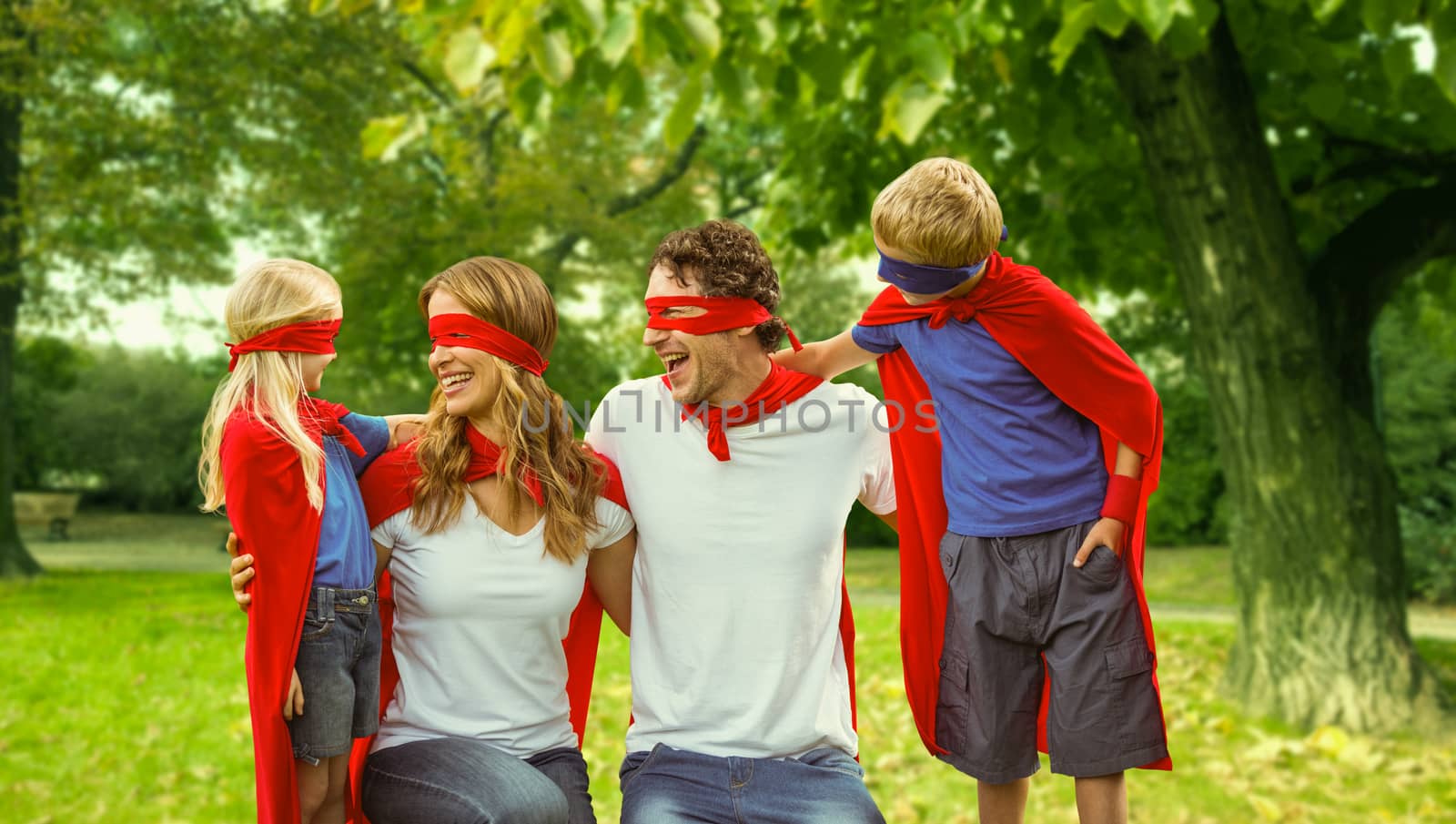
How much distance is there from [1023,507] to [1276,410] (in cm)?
448

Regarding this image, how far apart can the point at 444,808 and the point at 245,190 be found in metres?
14.7

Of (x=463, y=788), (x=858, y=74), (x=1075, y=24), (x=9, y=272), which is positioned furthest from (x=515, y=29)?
(x=9, y=272)

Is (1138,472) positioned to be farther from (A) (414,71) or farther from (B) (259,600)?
(A) (414,71)

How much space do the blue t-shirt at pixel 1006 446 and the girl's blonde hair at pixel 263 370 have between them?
51.0 inches

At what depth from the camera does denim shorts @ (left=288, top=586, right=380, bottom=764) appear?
2.38 m

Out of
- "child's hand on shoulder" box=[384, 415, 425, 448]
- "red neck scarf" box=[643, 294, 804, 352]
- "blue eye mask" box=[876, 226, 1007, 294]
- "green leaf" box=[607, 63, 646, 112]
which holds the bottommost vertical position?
"child's hand on shoulder" box=[384, 415, 425, 448]

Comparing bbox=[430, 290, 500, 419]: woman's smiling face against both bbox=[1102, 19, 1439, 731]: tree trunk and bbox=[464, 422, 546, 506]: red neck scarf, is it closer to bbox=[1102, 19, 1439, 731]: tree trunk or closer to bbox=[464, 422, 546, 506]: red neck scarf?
bbox=[464, 422, 546, 506]: red neck scarf

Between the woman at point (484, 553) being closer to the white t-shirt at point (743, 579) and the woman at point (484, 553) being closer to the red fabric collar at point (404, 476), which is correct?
the red fabric collar at point (404, 476)

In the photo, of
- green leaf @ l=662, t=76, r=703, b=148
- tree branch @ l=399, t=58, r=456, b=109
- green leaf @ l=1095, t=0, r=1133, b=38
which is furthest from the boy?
tree branch @ l=399, t=58, r=456, b=109

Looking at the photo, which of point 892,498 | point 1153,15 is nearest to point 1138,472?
point 892,498

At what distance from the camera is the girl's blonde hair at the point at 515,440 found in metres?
2.64

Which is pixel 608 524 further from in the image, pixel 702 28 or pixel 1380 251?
pixel 1380 251

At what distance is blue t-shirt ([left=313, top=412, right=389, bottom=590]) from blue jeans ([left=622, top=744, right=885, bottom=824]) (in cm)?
71

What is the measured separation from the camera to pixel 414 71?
1812cm
